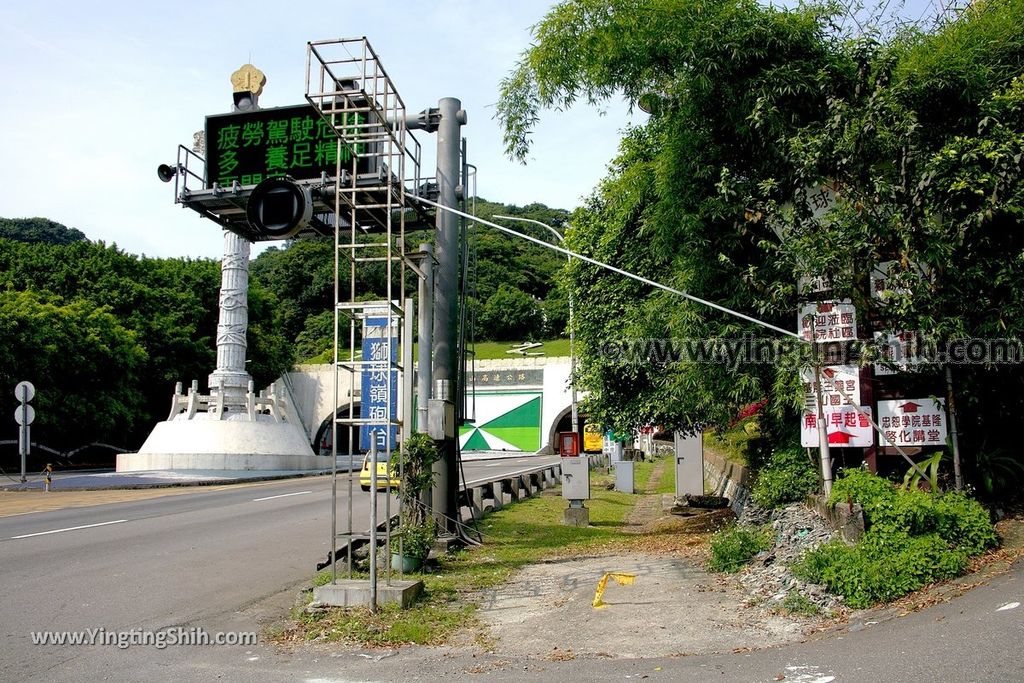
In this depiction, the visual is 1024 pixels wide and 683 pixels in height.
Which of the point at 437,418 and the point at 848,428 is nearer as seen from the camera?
the point at 848,428

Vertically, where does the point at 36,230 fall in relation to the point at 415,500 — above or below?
above

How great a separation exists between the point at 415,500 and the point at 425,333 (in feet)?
7.86

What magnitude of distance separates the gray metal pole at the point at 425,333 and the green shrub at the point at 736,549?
4.32 m

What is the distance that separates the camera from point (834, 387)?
922 cm

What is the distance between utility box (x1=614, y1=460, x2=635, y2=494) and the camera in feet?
78.3

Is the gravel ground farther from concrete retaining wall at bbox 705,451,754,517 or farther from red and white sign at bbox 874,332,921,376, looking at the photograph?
concrete retaining wall at bbox 705,451,754,517

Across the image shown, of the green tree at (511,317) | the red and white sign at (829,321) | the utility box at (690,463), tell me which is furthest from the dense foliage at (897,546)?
the green tree at (511,317)

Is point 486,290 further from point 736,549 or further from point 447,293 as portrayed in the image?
point 736,549

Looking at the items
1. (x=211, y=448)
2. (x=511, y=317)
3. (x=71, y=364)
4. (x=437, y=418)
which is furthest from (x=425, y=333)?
(x=511, y=317)

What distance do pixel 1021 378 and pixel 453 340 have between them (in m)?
6.86

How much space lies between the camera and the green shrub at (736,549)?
28.9ft

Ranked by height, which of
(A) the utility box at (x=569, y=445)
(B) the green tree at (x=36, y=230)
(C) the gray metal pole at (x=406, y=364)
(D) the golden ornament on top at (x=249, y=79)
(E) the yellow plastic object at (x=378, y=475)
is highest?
(B) the green tree at (x=36, y=230)

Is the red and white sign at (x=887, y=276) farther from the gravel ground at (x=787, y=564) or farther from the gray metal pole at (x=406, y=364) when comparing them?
the gray metal pole at (x=406, y=364)

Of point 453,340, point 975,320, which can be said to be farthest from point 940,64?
point 453,340
